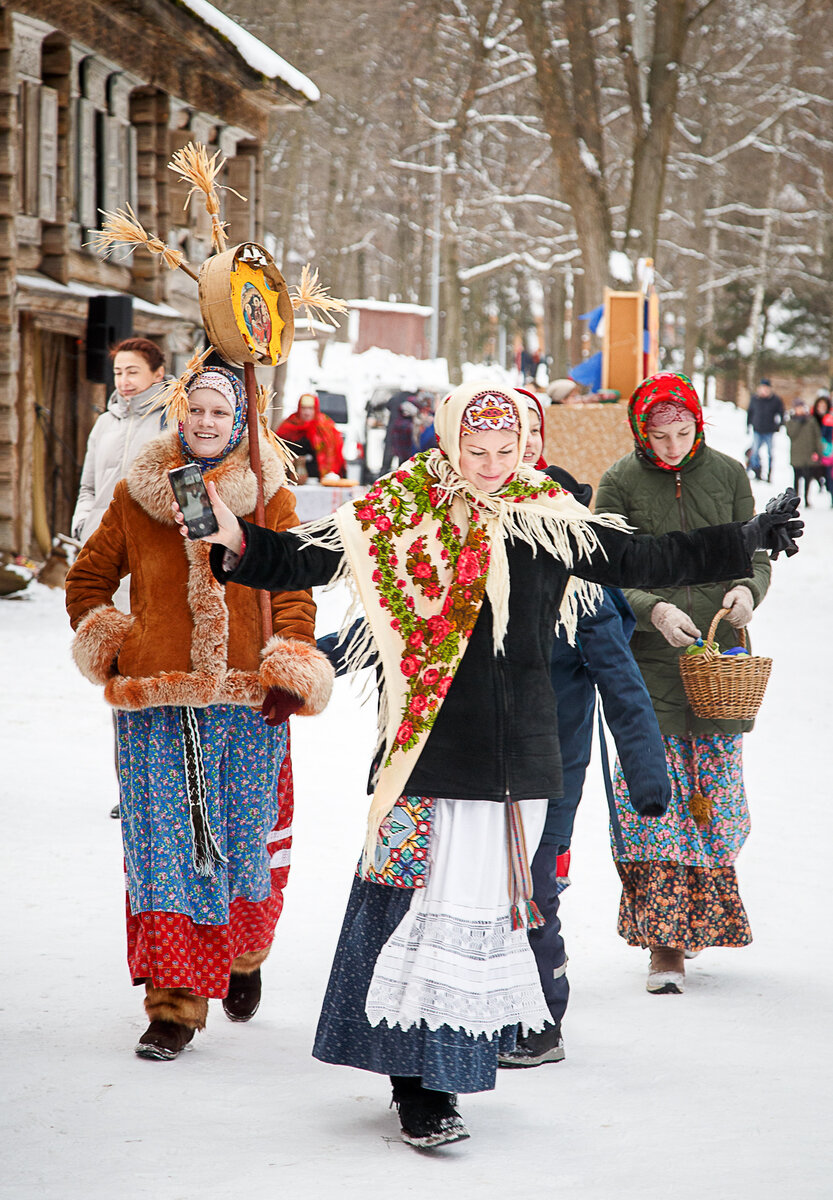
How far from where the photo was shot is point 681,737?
4.57m

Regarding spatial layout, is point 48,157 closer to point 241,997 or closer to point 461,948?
point 241,997

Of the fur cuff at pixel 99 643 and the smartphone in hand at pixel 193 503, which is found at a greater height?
the smartphone in hand at pixel 193 503

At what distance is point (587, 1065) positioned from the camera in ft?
12.6

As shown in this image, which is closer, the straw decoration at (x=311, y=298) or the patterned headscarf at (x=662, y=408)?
the straw decoration at (x=311, y=298)

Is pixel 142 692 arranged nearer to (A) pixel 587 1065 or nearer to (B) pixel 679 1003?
(A) pixel 587 1065

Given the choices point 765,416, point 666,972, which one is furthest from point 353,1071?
point 765,416

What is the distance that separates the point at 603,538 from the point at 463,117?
23885 millimetres

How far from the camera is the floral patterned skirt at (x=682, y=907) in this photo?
14.7 ft

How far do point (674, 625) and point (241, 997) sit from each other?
5.40 ft

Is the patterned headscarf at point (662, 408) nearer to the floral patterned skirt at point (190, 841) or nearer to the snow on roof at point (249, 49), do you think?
the floral patterned skirt at point (190, 841)

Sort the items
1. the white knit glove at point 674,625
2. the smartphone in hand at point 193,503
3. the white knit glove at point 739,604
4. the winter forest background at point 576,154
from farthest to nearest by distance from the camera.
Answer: the winter forest background at point 576,154 → the white knit glove at point 739,604 → the white knit glove at point 674,625 → the smartphone in hand at point 193,503

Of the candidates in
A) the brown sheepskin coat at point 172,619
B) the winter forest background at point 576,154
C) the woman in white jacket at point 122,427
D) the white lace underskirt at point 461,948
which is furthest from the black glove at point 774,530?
the winter forest background at point 576,154

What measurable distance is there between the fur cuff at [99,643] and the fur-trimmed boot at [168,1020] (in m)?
0.82

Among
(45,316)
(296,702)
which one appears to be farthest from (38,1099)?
(45,316)
